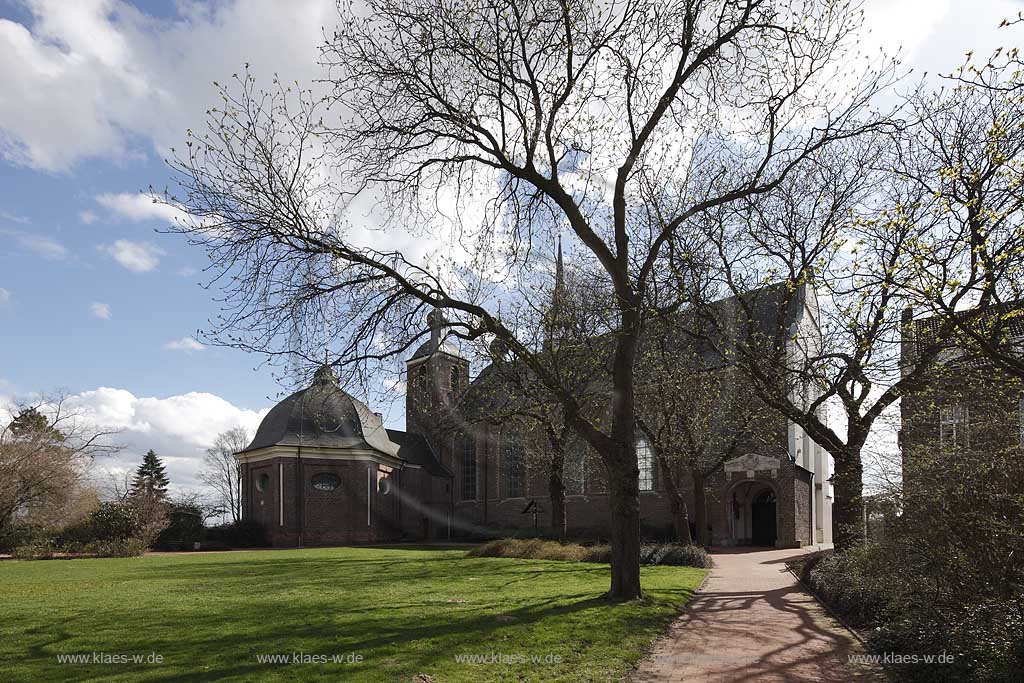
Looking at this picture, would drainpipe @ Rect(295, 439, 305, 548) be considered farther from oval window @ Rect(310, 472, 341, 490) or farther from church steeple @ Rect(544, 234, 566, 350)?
church steeple @ Rect(544, 234, 566, 350)

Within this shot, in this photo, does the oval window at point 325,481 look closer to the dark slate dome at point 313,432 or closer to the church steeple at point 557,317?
the dark slate dome at point 313,432

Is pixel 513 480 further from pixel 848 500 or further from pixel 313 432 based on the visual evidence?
pixel 848 500

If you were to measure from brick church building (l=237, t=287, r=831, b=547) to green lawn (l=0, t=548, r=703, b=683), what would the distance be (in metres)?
6.09

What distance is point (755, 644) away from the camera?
398 inches

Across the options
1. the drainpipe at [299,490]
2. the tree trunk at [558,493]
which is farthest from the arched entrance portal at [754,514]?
the drainpipe at [299,490]

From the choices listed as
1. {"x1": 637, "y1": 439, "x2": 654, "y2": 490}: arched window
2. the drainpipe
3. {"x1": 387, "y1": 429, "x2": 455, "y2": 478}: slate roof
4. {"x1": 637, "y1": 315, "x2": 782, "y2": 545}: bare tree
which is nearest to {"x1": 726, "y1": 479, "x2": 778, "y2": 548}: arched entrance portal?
{"x1": 637, "y1": 439, "x2": 654, "y2": 490}: arched window

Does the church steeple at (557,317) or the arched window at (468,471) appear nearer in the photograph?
the church steeple at (557,317)

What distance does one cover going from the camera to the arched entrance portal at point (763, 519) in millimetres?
33500

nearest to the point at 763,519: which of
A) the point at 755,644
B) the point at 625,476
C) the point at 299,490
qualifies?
the point at 625,476

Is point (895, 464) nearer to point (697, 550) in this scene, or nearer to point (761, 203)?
point (761, 203)

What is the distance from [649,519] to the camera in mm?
33719

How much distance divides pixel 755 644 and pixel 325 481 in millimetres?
32904

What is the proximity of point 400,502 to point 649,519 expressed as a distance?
16843mm

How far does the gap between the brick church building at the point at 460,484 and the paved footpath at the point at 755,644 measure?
29.2 feet
